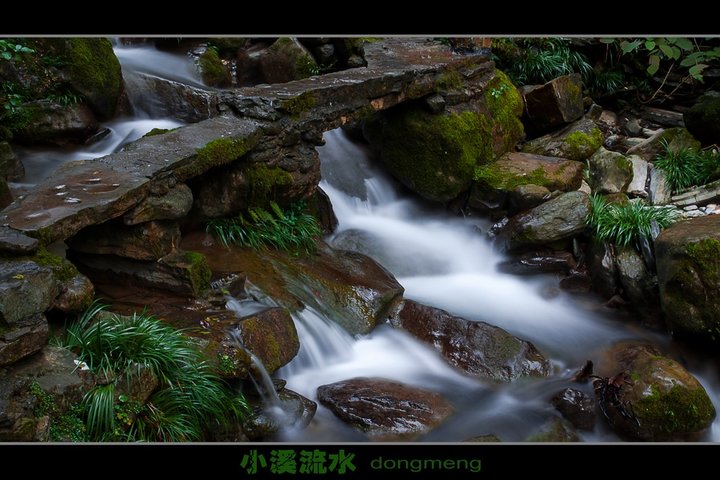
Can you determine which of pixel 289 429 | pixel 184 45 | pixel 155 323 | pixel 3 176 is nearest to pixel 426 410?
pixel 289 429

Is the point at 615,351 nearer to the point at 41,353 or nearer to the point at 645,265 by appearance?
the point at 645,265

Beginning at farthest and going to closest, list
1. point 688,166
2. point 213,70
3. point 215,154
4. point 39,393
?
point 213,70 < point 688,166 < point 215,154 < point 39,393

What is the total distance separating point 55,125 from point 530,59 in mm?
7006

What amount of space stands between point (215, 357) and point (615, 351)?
4.07 meters

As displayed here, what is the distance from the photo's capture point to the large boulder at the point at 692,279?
582 centimetres

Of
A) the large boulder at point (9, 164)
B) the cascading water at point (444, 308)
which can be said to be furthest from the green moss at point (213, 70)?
the large boulder at point (9, 164)

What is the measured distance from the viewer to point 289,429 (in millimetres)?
4625

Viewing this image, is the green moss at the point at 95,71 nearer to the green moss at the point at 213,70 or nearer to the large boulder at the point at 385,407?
the green moss at the point at 213,70

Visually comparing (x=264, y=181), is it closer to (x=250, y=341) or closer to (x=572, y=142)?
(x=250, y=341)

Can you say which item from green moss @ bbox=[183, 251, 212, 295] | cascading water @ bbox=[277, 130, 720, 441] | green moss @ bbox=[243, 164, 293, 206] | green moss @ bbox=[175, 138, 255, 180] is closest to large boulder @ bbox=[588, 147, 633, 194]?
cascading water @ bbox=[277, 130, 720, 441]

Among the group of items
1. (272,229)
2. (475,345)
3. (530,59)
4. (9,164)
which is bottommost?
(475,345)

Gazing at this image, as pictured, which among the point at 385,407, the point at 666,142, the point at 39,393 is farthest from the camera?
the point at 666,142

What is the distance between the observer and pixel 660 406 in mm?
5098

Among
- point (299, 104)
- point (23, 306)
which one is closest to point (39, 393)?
point (23, 306)
